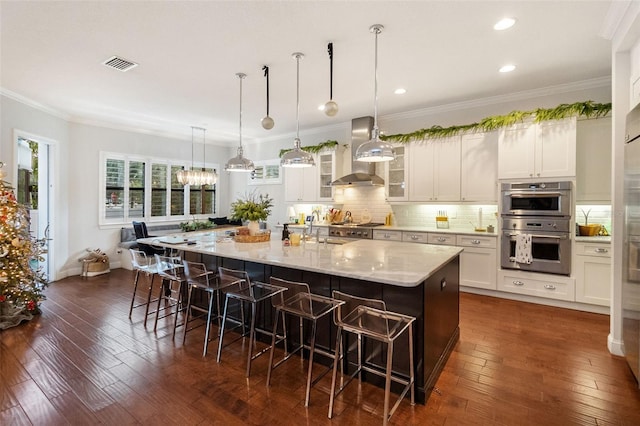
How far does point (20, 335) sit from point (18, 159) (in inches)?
117

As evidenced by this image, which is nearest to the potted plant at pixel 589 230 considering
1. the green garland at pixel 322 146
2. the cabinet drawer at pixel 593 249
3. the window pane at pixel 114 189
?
the cabinet drawer at pixel 593 249

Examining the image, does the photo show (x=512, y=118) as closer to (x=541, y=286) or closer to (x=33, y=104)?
(x=541, y=286)

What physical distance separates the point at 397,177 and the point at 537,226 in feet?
7.19

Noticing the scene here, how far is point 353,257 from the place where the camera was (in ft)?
9.14

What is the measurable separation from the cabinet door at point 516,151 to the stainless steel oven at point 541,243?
63cm

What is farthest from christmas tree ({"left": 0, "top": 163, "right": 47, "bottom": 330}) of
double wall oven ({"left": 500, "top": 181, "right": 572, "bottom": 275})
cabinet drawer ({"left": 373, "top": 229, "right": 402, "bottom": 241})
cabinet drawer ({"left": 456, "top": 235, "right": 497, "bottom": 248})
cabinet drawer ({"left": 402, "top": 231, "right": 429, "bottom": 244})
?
double wall oven ({"left": 500, "top": 181, "right": 572, "bottom": 275})

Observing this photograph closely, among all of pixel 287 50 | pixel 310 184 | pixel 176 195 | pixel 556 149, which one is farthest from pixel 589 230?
pixel 176 195


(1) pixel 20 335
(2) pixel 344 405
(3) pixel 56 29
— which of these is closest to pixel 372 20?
(3) pixel 56 29

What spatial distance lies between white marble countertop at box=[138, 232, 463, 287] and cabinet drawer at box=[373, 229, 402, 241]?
1567mm

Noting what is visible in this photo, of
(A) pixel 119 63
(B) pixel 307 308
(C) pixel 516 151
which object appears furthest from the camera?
(C) pixel 516 151

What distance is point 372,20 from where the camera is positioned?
2713mm

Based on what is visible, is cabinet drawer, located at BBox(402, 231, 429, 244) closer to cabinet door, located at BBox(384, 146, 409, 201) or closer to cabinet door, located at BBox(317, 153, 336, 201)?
cabinet door, located at BBox(384, 146, 409, 201)

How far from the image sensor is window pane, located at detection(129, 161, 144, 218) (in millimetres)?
6781

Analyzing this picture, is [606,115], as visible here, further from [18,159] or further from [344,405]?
[18,159]
